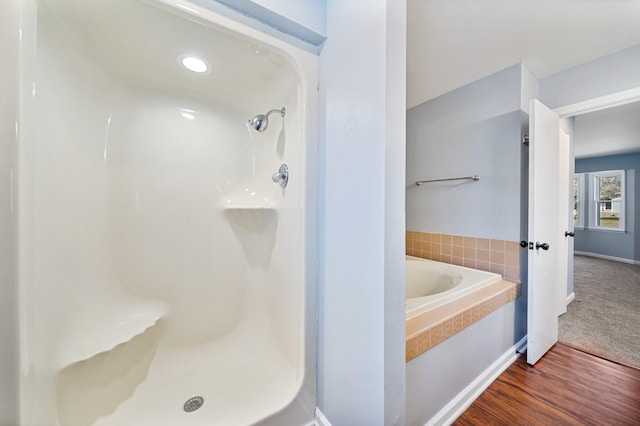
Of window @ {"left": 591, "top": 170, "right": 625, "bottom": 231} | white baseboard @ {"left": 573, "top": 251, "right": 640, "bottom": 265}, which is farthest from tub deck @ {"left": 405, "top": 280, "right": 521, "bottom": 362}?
window @ {"left": 591, "top": 170, "right": 625, "bottom": 231}

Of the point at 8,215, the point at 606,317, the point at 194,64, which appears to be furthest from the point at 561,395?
the point at 194,64

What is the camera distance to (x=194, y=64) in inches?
49.1

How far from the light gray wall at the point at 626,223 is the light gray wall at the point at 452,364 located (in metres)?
5.26

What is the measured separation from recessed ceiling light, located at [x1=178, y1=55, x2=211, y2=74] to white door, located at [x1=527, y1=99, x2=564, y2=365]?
209 centimetres

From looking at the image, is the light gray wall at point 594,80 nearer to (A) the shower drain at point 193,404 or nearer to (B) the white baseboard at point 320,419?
(B) the white baseboard at point 320,419

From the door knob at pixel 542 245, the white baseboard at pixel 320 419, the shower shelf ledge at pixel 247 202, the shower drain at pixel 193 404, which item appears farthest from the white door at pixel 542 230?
the shower drain at pixel 193 404

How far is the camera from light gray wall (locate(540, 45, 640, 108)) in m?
1.61

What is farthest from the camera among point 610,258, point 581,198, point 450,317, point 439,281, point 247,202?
point 581,198

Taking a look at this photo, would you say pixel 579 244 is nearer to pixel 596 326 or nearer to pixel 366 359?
pixel 596 326

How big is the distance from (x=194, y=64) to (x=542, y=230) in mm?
2448

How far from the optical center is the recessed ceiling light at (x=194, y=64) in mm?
1201

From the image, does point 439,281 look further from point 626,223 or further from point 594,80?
point 626,223

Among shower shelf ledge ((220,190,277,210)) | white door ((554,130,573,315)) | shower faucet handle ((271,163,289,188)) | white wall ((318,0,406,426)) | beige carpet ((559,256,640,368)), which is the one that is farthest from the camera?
white door ((554,130,573,315))

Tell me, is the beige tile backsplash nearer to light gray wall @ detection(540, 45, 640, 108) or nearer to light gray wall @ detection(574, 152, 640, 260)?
light gray wall @ detection(540, 45, 640, 108)
